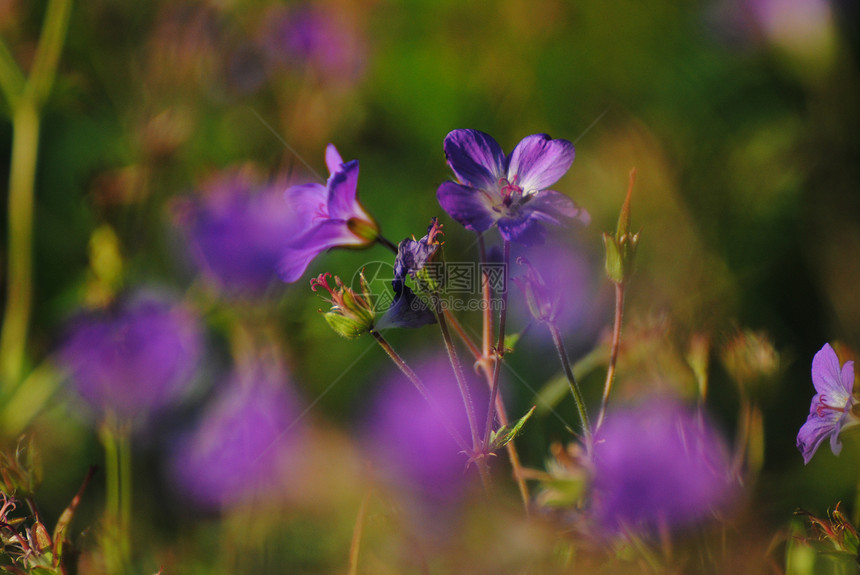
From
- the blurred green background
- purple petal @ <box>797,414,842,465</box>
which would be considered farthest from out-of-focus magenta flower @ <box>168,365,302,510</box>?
purple petal @ <box>797,414,842,465</box>

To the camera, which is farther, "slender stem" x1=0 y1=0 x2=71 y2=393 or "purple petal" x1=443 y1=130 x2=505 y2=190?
"slender stem" x1=0 y1=0 x2=71 y2=393

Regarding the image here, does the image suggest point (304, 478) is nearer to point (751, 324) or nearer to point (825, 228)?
point (751, 324)

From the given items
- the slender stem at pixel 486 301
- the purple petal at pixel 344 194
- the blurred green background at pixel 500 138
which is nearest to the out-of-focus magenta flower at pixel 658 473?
→ the slender stem at pixel 486 301

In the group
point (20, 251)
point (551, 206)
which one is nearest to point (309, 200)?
point (551, 206)

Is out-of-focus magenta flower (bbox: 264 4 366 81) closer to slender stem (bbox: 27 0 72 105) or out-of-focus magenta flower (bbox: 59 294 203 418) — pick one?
slender stem (bbox: 27 0 72 105)

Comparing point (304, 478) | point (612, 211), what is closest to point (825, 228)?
point (612, 211)

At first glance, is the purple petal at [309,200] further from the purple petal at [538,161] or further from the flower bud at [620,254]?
the flower bud at [620,254]

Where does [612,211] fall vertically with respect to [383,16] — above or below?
below
